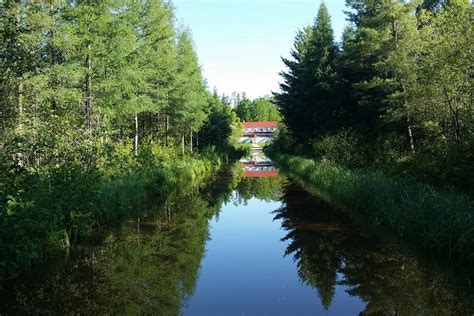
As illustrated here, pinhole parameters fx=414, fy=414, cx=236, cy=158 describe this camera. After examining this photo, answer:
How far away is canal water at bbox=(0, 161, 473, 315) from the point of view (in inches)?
263

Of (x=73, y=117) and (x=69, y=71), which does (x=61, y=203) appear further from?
A: (x=69, y=71)

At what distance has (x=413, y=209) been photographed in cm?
1054

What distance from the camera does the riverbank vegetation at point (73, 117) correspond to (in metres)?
8.41

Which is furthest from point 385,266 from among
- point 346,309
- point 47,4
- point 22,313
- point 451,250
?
point 47,4

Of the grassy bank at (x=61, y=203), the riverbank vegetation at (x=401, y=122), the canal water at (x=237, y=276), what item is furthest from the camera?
the riverbank vegetation at (x=401, y=122)

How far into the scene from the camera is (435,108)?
16094mm

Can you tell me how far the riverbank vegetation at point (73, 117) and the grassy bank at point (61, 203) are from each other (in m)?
0.03

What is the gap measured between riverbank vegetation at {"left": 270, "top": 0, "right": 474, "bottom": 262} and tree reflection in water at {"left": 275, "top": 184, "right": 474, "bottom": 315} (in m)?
0.98

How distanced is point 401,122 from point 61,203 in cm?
1903

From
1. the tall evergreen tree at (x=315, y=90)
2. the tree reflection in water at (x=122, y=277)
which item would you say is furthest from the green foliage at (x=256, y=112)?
the tree reflection in water at (x=122, y=277)

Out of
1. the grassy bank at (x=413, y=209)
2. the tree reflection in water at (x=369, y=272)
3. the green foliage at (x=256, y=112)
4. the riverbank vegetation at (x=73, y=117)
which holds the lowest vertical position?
the tree reflection in water at (x=369, y=272)

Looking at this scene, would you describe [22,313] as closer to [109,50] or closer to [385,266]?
[385,266]

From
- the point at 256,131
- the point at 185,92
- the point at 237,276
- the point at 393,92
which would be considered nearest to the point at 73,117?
the point at 237,276

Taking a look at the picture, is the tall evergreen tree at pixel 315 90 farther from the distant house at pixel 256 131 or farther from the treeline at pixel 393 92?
the distant house at pixel 256 131
